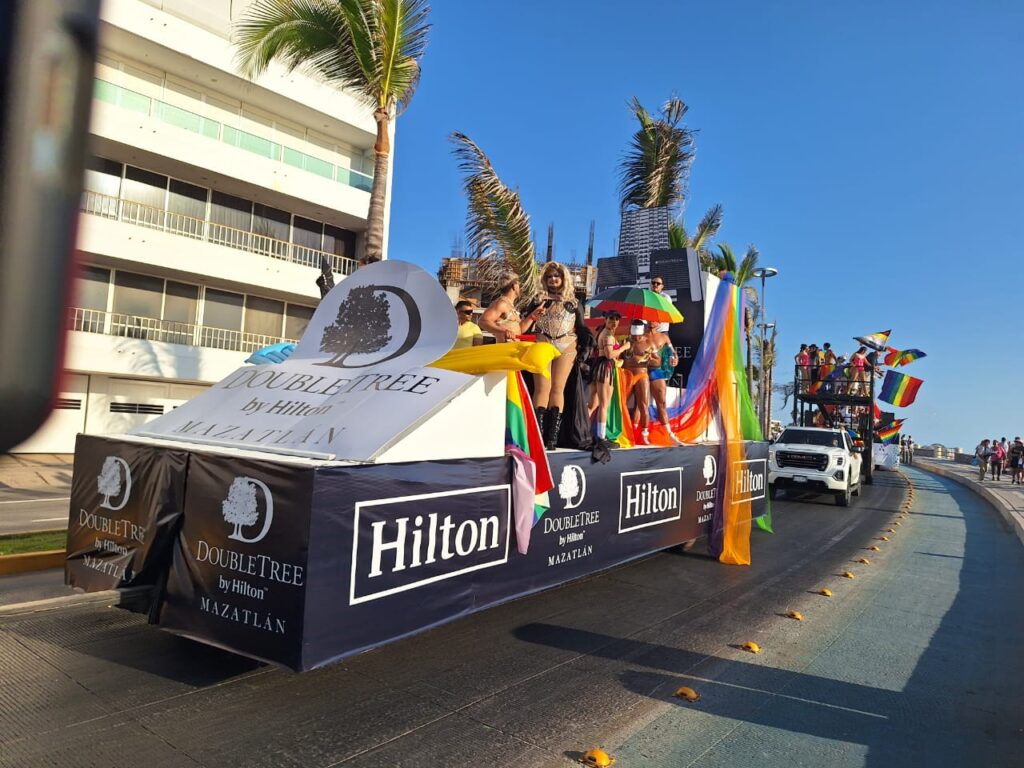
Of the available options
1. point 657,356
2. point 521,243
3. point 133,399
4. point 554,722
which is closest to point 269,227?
point 133,399

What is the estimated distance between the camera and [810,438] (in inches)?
630

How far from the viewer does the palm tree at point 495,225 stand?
36.0 feet

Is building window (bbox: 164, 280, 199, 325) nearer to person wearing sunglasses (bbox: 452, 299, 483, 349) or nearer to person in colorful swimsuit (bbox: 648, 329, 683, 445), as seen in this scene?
person wearing sunglasses (bbox: 452, 299, 483, 349)

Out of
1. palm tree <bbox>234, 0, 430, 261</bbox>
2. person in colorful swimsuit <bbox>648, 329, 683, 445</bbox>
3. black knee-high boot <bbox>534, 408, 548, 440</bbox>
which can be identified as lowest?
black knee-high boot <bbox>534, 408, 548, 440</bbox>

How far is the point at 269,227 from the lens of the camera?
21641mm

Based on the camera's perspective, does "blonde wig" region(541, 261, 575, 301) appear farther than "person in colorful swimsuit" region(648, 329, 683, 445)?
No

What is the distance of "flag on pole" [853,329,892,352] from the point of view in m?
21.0

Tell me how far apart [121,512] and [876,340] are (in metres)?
22.6

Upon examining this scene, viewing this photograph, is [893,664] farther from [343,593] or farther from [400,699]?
[343,593]

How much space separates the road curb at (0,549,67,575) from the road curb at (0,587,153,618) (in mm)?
1272

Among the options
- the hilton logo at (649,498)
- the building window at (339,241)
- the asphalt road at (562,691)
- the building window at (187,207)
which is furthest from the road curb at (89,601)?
the building window at (339,241)

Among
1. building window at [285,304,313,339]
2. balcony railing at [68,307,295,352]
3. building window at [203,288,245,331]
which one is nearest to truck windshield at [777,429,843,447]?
balcony railing at [68,307,295,352]

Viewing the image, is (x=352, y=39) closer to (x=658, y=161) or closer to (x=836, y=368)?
(x=658, y=161)

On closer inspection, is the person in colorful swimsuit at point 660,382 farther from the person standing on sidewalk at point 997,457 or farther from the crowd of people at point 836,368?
the person standing on sidewalk at point 997,457
